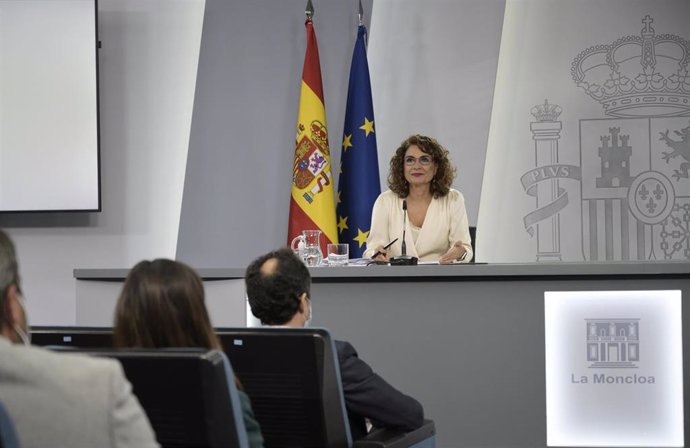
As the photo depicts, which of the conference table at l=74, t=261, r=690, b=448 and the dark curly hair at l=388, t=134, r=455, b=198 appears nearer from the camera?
the conference table at l=74, t=261, r=690, b=448

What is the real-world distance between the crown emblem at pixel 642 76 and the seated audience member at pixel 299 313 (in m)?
4.36

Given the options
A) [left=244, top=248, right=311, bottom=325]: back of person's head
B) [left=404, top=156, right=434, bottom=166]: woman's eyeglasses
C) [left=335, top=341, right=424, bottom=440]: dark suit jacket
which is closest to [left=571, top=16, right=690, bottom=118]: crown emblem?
[left=404, top=156, right=434, bottom=166]: woman's eyeglasses

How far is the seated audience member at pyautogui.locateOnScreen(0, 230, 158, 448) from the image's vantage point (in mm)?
1332

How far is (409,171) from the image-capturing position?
508cm

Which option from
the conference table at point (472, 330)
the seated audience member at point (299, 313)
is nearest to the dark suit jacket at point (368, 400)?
the seated audience member at point (299, 313)

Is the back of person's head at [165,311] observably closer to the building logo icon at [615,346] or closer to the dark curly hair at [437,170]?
the building logo icon at [615,346]

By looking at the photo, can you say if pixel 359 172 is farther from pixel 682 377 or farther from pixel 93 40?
pixel 682 377

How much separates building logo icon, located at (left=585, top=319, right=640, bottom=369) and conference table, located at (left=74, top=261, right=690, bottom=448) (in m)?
0.18

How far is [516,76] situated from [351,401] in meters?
4.40

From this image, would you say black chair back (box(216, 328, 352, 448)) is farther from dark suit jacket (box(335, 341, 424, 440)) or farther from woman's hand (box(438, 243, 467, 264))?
woman's hand (box(438, 243, 467, 264))

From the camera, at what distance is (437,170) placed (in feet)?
16.8

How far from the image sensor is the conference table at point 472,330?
417 centimetres

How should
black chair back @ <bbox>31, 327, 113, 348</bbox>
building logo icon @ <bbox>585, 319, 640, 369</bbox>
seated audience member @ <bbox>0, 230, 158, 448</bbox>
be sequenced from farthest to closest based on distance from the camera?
building logo icon @ <bbox>585, 319, 640, 369</bbox> < black chair back @ <bbox>31, 327, 113, 348</bbox> < seated audience member @ <bbox>0, 230, 158, 448</bbox>

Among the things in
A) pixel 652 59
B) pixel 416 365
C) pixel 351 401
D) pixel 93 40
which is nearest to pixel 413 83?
pixel 652 59
